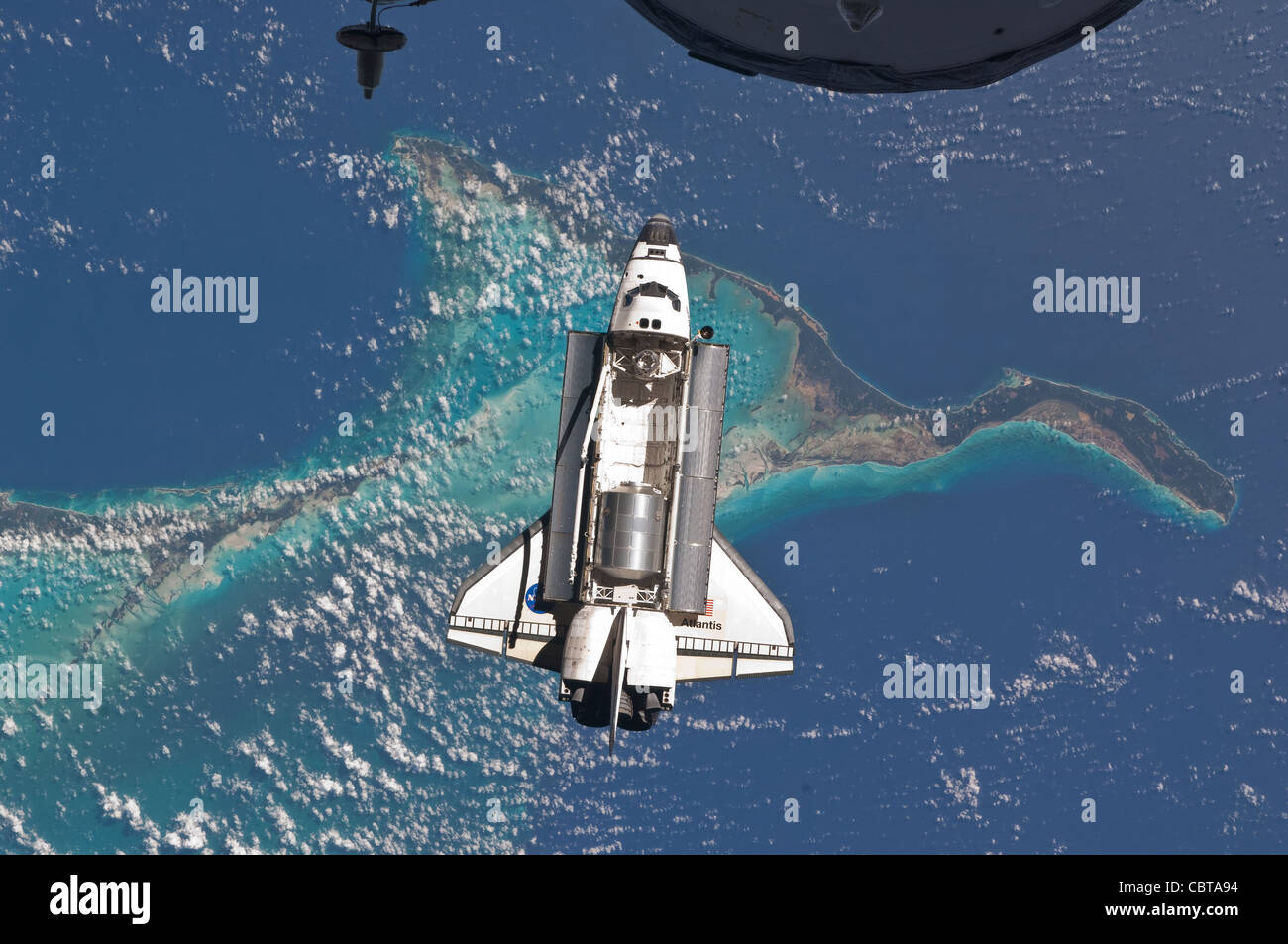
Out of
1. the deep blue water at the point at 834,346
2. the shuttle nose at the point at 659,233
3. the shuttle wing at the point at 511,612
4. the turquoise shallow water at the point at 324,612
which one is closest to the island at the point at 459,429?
the turquoise shallow water at the point at 324,612

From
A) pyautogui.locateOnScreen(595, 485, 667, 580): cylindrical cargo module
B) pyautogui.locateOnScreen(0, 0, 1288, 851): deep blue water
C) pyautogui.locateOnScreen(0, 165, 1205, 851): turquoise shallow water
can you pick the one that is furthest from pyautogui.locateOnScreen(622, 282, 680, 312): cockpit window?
pyautogui.locateOnScreen(0, 0, 1288, 851): deep blue water

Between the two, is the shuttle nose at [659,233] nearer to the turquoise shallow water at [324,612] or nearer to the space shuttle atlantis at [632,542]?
the space shuttle atlantis at [632,542]

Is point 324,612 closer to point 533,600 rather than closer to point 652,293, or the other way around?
point 533,600

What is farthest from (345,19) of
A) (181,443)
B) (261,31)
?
(181,443)

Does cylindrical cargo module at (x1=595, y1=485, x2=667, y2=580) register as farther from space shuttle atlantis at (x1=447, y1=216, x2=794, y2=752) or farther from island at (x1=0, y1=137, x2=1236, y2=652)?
island at (x1=0, y1=137, x2=1236, y2=652)

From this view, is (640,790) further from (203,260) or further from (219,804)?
(203,260)

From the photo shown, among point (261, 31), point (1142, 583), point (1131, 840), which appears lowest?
point (1131, 840)
